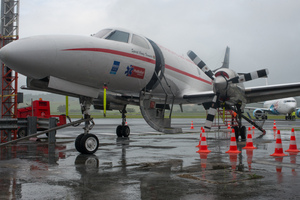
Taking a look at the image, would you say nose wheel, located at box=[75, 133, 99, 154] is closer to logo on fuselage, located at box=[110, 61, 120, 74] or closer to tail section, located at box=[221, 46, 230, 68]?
logo on fuselage, located at box=[110, 61, 120, 74]

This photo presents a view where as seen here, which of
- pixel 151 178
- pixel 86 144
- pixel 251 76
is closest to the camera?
pixel 151 178

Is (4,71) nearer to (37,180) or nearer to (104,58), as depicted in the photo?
(104,58)

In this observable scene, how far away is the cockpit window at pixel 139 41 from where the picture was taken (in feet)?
39.9

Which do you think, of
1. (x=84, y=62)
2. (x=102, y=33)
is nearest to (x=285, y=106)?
(x=102, y=33)

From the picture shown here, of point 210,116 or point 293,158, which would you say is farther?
point 210,116

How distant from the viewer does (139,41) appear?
12383 millimetres

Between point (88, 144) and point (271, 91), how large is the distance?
31.4 feet

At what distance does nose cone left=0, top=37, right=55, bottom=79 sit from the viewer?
8908mm

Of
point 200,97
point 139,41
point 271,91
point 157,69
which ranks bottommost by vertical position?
point 200,97

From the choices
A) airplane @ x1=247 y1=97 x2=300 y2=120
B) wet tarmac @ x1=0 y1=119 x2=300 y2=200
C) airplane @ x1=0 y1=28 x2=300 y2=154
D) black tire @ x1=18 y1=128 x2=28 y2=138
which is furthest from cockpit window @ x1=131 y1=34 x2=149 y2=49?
airplane @ x1=247 y1=97 x2=300 y2=120

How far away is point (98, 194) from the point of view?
5137 millimetres

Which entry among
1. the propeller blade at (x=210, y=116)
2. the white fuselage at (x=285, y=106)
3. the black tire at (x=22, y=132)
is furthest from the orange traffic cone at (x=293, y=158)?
the white fuselage at (x=285, y=106)

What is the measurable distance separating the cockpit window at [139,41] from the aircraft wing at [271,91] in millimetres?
6304

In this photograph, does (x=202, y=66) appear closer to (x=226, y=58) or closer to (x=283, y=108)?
(x=226, y=58)
